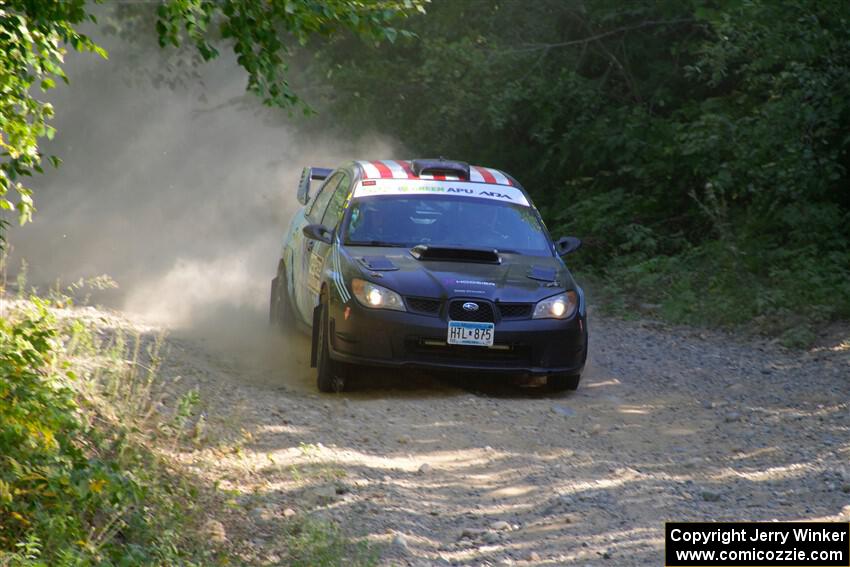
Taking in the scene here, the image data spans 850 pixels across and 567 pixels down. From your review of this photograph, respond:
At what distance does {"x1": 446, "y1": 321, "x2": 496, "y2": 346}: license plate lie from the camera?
382 inches

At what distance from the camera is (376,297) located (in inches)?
384

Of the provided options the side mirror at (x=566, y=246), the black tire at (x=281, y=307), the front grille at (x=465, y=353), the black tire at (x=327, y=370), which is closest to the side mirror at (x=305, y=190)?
the black tire at (x=281, y=307)

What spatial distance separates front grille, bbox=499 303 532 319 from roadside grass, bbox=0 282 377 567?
8.72 ft

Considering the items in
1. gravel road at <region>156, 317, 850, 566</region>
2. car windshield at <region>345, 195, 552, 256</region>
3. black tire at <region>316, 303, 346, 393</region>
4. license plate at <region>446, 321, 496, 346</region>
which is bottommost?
gravel road at <region>156, 317, 850, 566</region>

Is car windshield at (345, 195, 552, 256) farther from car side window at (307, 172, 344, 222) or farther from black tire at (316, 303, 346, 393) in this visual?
car side window at (307, 172, 344, 222)

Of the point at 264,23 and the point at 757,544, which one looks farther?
the point at 264,23

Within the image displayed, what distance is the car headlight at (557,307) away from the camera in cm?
995

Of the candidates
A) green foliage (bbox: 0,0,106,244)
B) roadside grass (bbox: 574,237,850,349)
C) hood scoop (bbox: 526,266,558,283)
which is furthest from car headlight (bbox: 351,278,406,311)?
roadside grass (bbox: 574,237,850,349)

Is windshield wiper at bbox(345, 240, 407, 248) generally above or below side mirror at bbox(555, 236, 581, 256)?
below

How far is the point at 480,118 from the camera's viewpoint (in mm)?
20172

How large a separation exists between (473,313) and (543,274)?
830mm

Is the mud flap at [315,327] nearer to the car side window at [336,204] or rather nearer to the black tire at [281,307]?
the car side window at [336,204]

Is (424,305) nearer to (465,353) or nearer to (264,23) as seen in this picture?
(465,353)

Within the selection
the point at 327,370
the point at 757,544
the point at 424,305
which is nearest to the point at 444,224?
the point at 424,305
